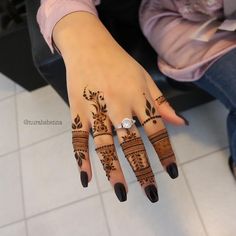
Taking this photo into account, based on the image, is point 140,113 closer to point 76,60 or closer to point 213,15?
point 76,60

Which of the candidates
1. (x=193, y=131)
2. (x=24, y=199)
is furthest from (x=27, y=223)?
(x=193, y=131)

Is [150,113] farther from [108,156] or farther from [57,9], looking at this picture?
[57,9]

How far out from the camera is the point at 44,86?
143cm

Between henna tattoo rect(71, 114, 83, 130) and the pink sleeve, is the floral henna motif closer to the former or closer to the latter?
henna tattoo rect(71, 114, 83, 130)

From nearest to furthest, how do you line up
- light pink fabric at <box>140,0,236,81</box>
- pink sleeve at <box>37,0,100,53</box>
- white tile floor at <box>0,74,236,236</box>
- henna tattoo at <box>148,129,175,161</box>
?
henna tattoo at <box>148,129,175,161</box>, pink sleeve at <box>37,0,100,53</box>, light pink fabric at <box>140,0,236,81</box>, white tile floor at <box>0,74,236,236</box>

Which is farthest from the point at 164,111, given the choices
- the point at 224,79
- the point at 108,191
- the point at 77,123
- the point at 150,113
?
the point at 108,191

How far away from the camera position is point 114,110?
449 millimetres

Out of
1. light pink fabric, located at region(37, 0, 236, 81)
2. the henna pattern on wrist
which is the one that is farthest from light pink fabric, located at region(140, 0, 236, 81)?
the henna pattern on wrist

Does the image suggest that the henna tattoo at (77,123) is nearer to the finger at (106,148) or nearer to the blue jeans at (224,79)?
the finger at (106,148)

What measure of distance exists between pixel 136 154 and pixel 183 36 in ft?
1.30

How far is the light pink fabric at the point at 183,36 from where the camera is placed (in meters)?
0.67

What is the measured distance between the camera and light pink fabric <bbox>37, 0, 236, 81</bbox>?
2.04 feet

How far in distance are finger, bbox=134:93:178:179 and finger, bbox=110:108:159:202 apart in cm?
2

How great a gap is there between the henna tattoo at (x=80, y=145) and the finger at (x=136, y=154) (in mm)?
51
